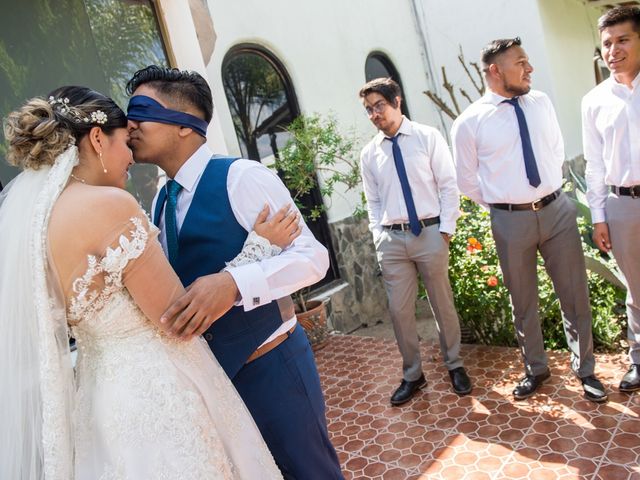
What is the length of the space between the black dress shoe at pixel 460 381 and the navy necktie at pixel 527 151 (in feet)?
4.71

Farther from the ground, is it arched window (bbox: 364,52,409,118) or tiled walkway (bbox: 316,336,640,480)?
arched window (bbox: 364,52,409,118)

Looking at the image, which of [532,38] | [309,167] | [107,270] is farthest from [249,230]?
[532,38]

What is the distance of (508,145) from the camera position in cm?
344

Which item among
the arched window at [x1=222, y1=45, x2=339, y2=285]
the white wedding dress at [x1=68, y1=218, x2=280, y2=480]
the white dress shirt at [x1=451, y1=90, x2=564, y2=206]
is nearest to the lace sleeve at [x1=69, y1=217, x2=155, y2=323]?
the white wedding dress at [x1=68, y1=218, x2=280, y2=480]

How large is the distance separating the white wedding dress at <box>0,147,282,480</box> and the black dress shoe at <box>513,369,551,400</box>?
8.12 feet

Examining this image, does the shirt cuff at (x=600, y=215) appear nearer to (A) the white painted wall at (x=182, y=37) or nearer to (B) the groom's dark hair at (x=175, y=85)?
(B) the groom's dark hair at (x=175, y=85)

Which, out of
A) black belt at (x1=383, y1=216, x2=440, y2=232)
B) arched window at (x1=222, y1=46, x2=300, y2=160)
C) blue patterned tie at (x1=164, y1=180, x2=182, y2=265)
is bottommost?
black belt at (x1=383, y1=216, x2=440, y2=232)

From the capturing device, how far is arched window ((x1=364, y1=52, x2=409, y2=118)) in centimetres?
811

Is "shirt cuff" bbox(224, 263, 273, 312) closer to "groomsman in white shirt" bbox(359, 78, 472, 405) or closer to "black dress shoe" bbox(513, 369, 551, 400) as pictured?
"groomsman in white shirt" bbox(359, 78, 472, 405)

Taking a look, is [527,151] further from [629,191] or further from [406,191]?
[406,191]

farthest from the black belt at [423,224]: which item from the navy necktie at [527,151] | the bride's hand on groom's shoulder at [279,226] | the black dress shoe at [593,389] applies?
the bride's hand on groom's shoulder at [279,226]

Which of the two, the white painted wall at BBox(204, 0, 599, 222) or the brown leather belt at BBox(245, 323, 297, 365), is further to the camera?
the white painted wall at BBox(204, 0, 599, 222)

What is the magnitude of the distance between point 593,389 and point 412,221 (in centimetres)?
152

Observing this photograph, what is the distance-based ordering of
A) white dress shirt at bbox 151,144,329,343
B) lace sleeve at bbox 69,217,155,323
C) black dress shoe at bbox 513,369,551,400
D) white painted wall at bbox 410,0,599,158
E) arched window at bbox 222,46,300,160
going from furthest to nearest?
white painted wall at bbox 410,0,599,158, arched window at bbox 222,46,300,160, black dress shoe at bbox 513,369,551,400, white dress shirt at bbox 151,144,329,343, lace sleeve at bbox 69,217,155,323
